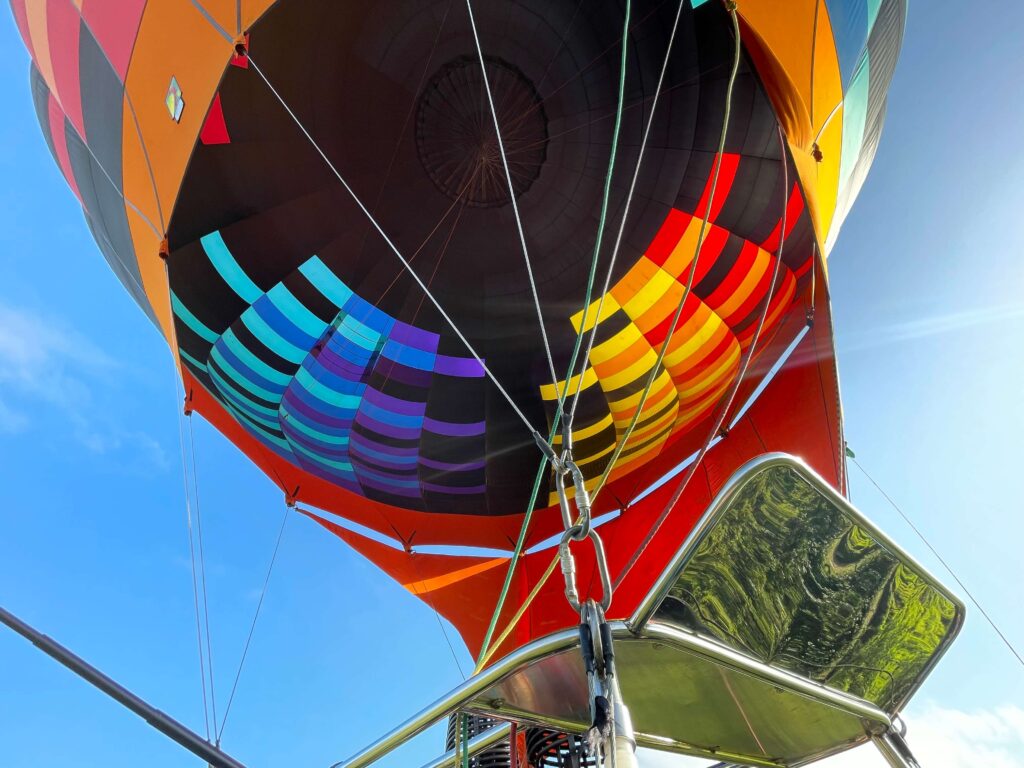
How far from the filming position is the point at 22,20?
3.91m

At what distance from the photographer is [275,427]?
5.20 meters

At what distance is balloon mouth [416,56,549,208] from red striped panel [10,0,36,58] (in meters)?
2.06

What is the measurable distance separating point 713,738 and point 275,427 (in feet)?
13.9

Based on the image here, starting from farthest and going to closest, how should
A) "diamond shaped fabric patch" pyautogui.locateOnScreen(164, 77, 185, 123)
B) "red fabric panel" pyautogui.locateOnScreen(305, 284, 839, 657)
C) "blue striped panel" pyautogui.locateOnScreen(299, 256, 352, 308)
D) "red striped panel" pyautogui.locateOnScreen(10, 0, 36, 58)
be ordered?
"blue striped panel" pyautogui.locateOnScreen(299, 256, 352, 308)
"red fabric panel" pyautogui.locateOnScreen(305, 284, 839, 657)
"red striped panel" pyautogui.locateOnScreen(10, 0, 36, 58)
"diamond shaped fabric patch" pyautogui.locateOnScreen(164, 77, 185, 123)

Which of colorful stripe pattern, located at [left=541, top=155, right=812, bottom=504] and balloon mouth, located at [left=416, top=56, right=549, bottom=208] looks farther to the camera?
colorful stripe pattern, located at [left=541, top=155, right=812, bottom=504]

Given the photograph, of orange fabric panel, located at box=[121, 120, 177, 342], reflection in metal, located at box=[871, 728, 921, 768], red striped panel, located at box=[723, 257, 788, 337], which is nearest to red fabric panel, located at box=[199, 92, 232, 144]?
orange fabric panel, located at box=[121, 120, 177, 342]

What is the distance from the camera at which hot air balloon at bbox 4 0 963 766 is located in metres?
3.51

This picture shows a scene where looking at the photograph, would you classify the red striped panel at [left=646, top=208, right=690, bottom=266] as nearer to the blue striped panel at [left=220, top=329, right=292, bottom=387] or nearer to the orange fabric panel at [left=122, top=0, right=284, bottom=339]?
the blue striped panel at [left=220, top=329, right=292, bottom=387]

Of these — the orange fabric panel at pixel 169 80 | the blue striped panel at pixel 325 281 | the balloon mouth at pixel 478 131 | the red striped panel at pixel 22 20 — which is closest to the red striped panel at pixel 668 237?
the balloon mouth at pixel 478 131

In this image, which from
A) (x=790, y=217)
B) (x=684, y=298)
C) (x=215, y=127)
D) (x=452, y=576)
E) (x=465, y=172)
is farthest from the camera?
(x=452, y=576)

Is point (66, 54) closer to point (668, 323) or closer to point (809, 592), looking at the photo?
point (668, 323)

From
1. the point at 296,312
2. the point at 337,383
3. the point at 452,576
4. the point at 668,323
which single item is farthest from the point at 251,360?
the point at 668,323

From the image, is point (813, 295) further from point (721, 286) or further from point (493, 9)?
point (493, 9)

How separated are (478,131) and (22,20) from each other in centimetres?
250
